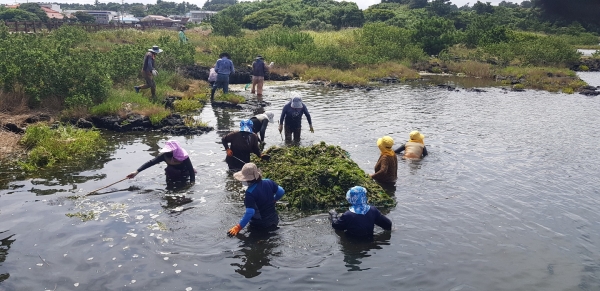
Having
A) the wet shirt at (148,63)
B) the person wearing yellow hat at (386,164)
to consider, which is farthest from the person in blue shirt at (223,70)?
the person wearing yellow hat at (386,164)

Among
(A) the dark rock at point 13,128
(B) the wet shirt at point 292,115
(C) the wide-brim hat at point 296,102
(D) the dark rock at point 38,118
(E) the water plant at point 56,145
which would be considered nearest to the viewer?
(E) the water plant at point 56,145

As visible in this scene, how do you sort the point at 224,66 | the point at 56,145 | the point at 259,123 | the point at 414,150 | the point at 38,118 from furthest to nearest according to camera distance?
the point at 224,66
the point at 38,118
the point at 414,150
the point at 259,123
the point at 56,145

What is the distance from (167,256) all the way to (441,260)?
4.68 meters

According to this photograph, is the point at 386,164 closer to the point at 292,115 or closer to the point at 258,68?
the point at 292,115

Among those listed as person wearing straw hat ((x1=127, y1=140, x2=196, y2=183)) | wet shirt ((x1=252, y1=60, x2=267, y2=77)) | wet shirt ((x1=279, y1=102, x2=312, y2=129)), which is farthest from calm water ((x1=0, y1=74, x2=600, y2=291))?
wet shirt ((x1=252, y1=60, x2=267, y2=77))

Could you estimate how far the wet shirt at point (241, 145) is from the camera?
37.7 feet

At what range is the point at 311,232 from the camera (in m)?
9.17

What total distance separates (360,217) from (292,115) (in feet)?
24.0

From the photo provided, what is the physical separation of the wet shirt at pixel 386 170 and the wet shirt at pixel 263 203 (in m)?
3.56

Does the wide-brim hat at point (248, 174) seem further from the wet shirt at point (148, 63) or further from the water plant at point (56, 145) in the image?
the wet shirt at point (148, 63)

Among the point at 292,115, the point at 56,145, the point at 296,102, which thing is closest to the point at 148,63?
the point at 56,145

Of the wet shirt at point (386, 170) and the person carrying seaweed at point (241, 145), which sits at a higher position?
the person carrying seaweed at point (241, 145)

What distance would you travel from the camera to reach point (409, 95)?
92.8ft

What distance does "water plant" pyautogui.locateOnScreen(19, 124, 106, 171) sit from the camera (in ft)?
40.7
